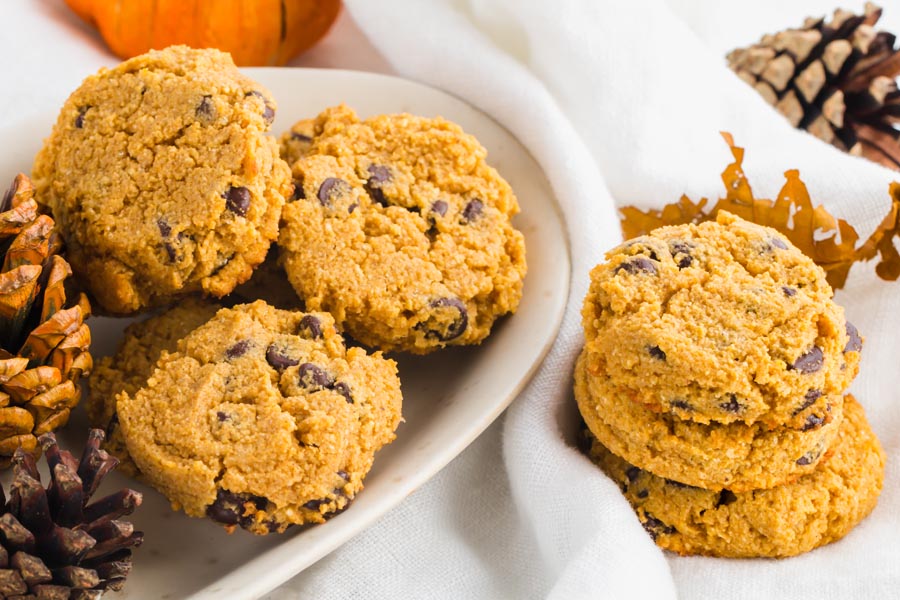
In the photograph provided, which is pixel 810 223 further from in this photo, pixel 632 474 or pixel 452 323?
pixel 452 323

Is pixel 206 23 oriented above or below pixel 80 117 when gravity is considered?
below

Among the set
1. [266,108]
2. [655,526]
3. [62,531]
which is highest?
[266,108]

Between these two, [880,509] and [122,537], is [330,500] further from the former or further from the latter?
[880,509]

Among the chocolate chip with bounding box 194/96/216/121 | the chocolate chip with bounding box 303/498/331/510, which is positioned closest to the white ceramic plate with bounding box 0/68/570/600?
the chocolate chip with bounding box 303/498/331/510

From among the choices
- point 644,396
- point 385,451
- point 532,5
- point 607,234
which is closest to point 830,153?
point 607,234

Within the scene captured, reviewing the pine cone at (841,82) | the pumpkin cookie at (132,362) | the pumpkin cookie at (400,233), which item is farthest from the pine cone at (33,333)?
the pine cone at (841,82)

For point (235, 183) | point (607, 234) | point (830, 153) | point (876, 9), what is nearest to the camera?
point (235, 183)

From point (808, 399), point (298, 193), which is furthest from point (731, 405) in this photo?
point (298, 193)

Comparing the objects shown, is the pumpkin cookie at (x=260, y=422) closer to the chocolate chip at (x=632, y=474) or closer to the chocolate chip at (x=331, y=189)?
the chocolate chip at (x=331, y=189)
